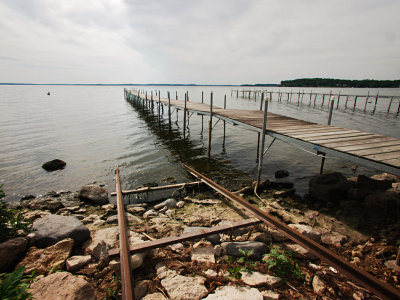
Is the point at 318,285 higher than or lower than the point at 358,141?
lower

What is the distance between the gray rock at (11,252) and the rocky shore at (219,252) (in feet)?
0.05

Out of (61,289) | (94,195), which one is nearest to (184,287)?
(61,289)

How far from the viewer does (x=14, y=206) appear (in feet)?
26.2

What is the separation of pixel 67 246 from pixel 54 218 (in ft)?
4.52

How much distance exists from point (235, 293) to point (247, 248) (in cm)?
113

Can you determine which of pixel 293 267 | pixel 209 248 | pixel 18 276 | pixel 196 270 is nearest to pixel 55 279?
pixel 18 276

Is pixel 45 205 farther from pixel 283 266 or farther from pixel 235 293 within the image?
pixel 283 266

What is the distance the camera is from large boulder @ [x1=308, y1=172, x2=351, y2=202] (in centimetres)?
727

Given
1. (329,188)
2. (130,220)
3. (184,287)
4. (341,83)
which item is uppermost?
(341,83)

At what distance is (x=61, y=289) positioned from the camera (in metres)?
2.79

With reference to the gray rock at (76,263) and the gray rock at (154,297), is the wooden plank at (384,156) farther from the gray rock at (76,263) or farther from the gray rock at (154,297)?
the gray rock at (76,263)

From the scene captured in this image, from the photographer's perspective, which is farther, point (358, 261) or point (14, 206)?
point (14, 206)

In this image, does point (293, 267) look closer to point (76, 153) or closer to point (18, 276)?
point (18, 276)

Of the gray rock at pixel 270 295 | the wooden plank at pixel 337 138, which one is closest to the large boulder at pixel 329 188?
the wooden plank at pixel 337 138
